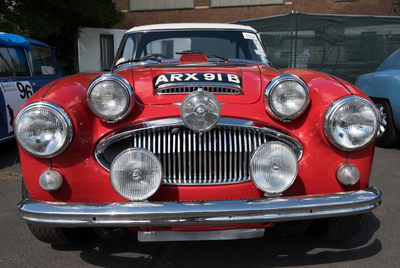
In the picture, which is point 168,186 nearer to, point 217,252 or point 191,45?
point 217,252

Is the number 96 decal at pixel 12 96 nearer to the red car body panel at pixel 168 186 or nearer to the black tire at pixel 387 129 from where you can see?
the red car body panel at pixel 168 186

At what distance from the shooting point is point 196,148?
2.03 m

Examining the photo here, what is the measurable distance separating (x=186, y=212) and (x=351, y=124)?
101cm

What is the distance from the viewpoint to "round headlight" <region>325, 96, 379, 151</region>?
2.04 m

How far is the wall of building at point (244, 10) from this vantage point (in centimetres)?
1766

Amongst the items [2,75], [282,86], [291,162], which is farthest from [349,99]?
[2,75]

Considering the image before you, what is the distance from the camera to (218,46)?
140 inches

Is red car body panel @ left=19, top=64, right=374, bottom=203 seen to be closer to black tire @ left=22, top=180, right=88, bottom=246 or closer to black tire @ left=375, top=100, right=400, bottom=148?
black tire @ left=22, top=180, right=88, bottom=246

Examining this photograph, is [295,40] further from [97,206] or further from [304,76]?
[97,206]

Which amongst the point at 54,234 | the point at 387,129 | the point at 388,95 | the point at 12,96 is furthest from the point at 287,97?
the point at 12,96

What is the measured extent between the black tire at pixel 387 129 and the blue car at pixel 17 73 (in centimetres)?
481

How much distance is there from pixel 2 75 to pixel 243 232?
425 cm

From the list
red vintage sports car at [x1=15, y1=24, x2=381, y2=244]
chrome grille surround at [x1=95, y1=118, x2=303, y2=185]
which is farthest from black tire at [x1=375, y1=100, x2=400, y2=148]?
chrome grille surround at [x1=95, y1=118, x2=303, y2=185]

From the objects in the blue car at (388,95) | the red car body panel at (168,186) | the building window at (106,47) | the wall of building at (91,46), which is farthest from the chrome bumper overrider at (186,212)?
the building window at (106,47)
